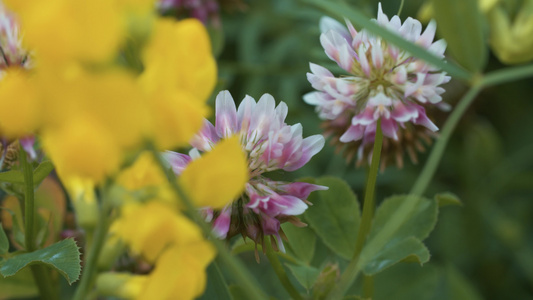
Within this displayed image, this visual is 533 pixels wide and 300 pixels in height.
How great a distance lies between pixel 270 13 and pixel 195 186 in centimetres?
82

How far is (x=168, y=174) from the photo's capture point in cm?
23

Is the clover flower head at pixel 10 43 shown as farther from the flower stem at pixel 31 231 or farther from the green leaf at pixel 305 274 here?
the green leaf at pixel 305 274

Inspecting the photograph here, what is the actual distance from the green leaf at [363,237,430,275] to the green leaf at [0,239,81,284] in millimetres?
161

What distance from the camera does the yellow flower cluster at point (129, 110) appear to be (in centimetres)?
21

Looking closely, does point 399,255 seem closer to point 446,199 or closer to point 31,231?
point 446,199

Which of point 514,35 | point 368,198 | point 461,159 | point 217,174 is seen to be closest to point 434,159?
point 368,198

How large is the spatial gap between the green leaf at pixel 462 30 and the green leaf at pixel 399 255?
106mm

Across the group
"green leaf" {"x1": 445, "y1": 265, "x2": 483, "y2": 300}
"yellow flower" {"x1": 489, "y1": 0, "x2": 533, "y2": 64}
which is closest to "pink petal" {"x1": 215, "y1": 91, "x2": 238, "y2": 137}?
"yellow flower" {"x1": 489, "y1": 0, "x2": 533, "y2": 64}

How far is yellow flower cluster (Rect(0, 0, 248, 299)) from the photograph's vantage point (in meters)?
0.21

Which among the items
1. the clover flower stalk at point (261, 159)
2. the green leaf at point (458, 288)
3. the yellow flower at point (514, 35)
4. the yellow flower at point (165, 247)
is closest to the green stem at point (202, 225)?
the yellow flower at point (165, 247)

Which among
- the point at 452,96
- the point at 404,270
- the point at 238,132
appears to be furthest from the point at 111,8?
the point at 452,96

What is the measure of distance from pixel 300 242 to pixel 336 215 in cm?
3

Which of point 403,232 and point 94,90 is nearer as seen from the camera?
point 94,90

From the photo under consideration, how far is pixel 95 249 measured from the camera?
0.83 ft
